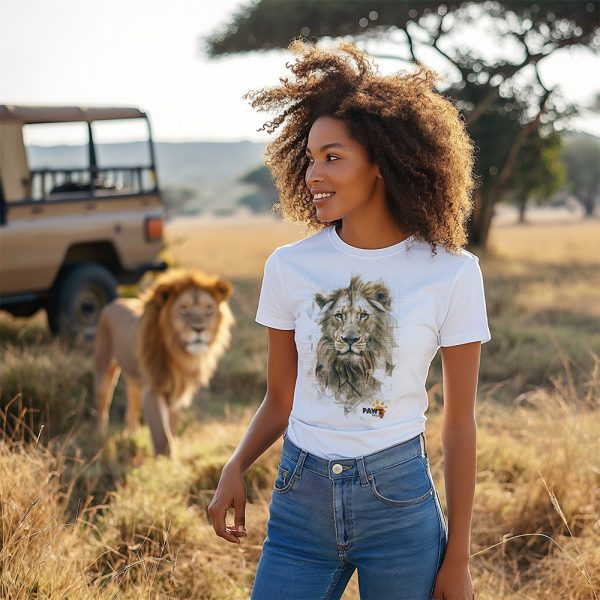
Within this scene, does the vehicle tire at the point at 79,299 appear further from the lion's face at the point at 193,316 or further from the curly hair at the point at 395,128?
the curly hair at the point at 395,128

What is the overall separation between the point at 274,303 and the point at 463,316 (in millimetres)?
480

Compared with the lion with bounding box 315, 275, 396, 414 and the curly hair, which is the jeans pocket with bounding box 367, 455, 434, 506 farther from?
the curly hair

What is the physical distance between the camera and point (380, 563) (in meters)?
2.27

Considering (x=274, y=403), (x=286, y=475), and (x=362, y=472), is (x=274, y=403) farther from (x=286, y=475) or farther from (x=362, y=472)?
(x=362, y=472)

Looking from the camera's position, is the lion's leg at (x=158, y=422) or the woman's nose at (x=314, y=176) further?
the lion's leg at (x=158, y=422)

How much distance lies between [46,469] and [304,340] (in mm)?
2028

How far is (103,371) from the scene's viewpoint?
6953 millimetres

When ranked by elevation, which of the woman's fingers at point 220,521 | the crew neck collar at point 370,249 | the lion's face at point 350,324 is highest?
the crew neck collar at point 370,249

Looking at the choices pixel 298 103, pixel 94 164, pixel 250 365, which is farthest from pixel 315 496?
pixel 94 164

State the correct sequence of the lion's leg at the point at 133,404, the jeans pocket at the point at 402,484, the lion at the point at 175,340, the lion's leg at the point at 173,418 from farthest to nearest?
the lion's leg at the point at 133,404 < the lion's leg at the point at 173,418 < the lion at the point at 175,340 < the jeans pocket at the point at 402,484

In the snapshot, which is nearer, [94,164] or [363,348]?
[363,348]

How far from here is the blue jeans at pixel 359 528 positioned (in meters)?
2.24

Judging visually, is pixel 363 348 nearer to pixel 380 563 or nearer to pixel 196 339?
pixel 380 563

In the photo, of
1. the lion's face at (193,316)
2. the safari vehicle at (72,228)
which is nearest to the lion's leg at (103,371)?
the lion's face at (193,316)
